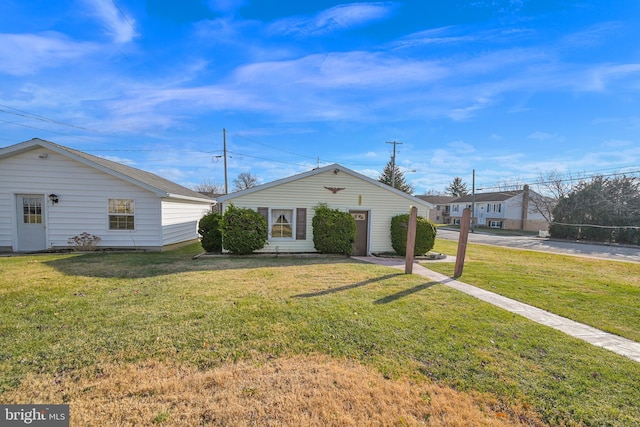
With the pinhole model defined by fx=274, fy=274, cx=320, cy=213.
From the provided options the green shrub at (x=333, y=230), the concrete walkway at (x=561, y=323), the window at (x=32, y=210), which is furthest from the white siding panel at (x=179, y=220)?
the concrete walkway at (x=561, y=323)

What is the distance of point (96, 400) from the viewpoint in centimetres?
252

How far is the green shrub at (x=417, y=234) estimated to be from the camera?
11.9 meters

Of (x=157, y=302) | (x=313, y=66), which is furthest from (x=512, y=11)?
(x=157, y=302)

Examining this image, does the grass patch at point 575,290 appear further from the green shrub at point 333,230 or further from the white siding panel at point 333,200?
the green shrub at point 333,230

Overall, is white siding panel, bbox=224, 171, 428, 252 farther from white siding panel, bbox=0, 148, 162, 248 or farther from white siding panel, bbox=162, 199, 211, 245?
white siding panel, bbox=0, 148, 162, 248

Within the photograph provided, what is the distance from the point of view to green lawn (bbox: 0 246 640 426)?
2986mm

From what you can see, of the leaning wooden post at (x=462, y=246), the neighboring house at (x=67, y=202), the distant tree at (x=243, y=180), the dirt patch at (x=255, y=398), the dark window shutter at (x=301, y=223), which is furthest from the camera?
the distant tree at (x=243, y=180)

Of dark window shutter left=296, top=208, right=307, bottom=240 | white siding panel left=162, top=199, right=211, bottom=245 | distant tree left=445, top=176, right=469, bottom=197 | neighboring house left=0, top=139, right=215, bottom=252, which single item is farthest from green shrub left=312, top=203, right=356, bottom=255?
distant tree left=445, top=176, right=469, bottom=197

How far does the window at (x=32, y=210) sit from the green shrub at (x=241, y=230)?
7.38 meters

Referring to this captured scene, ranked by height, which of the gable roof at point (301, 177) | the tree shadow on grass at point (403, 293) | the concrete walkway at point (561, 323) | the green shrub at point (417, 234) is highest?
the gable roof at point (301, 177)

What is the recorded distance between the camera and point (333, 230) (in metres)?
11.5

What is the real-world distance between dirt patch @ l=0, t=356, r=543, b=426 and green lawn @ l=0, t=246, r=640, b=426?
23 cm

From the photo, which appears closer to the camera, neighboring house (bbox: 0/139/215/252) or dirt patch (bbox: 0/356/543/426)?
dirt patch (bbox: 0/356/543/426)

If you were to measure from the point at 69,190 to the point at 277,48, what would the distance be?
10043mm
